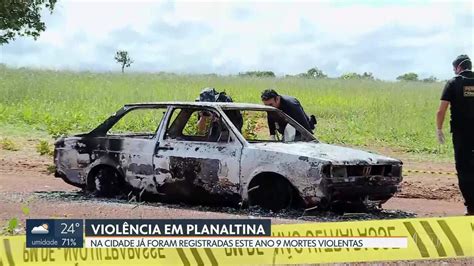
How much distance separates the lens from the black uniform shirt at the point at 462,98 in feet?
28.2

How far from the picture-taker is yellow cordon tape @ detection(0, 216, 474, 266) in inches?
213

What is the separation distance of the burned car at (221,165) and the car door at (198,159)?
1 centimetres

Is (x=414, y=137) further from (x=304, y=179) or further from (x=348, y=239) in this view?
(x=348, y=239)

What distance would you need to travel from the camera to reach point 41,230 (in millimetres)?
5805

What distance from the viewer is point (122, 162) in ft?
31.3

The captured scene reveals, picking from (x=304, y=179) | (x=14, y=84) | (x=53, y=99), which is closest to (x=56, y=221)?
(x=304, y=179)

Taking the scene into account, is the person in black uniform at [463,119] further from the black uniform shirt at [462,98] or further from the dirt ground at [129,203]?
the dirt ground at [129,203]

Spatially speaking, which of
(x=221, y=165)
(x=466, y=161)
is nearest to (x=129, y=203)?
(x=221, y=165)

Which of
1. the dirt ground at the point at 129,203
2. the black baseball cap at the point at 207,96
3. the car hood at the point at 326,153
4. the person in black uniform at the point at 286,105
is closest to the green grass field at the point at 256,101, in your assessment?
the dirt ground at the point at 129,203

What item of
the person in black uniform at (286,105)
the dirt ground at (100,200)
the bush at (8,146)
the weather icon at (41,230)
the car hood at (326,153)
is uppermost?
the person in black uniform at (286,105)

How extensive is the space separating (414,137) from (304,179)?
12.4 metres

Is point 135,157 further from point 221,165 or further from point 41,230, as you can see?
point 41,230

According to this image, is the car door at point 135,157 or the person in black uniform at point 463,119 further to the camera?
the car door at point 135,157

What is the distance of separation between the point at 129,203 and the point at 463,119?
13.0 ft
